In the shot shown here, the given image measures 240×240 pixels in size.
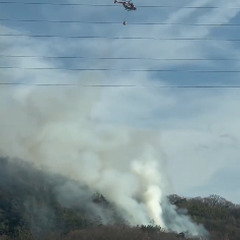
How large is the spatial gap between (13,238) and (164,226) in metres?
52.1

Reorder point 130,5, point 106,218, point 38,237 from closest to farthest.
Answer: point 130,5
point 38,237
point 106,218

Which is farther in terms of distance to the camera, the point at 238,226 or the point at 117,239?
the point at 238,226

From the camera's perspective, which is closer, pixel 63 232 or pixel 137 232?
pixel 137 232

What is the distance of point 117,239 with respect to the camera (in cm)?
10694

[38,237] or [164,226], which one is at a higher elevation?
[164,226]

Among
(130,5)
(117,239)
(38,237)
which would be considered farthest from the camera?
(38,237)

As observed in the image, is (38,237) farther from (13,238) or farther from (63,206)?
(63,206)

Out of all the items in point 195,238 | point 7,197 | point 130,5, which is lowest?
point 130,5

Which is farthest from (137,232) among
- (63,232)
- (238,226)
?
(238,226)

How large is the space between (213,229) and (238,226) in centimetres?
667

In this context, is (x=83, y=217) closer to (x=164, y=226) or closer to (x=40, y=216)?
(x=40, y=216)

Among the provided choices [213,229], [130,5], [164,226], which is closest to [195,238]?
[213,229]

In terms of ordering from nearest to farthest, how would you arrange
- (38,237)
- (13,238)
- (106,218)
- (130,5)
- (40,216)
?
1. (130,5)
2. (13,238)
3. (38,237)
4. (40,216)
5. (106,218)

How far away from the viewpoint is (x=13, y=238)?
11494 cm
